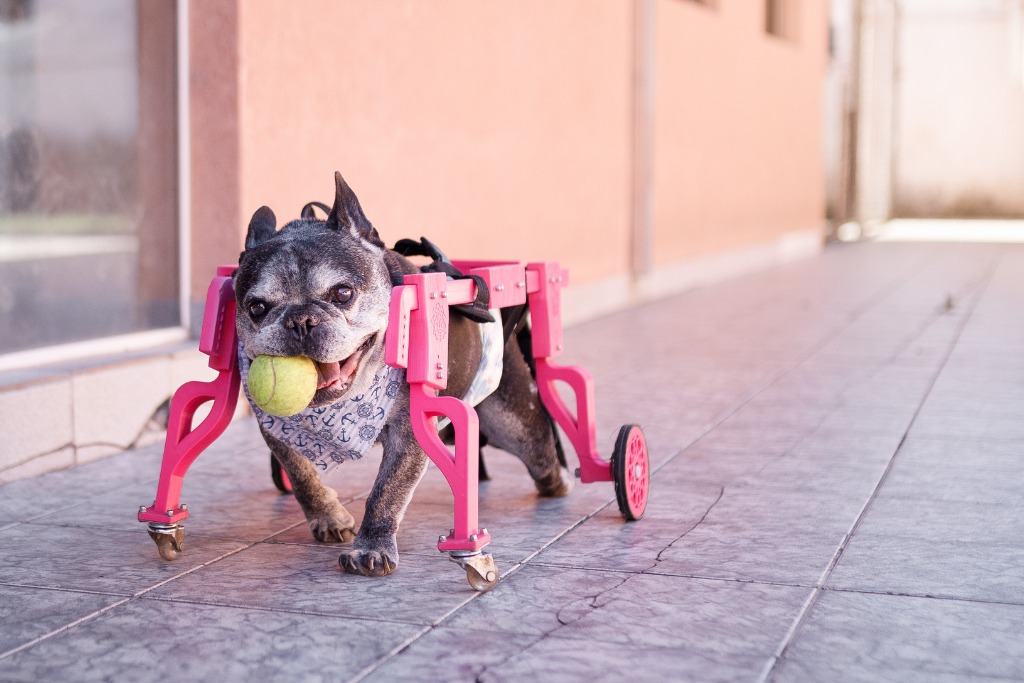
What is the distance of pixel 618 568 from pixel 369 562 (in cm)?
66

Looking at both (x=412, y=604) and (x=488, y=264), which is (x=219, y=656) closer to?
(x=412, y=604)

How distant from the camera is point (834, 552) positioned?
3.67 metres

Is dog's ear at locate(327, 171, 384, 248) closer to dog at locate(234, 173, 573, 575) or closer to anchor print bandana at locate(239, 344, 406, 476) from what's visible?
dog at locate(234, 173, 573, 575)

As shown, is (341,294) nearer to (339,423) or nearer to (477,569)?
(339,423)

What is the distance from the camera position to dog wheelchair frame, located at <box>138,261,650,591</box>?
3330 mm

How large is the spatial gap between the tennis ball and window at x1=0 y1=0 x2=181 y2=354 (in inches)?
82.1

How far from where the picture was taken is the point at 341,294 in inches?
129

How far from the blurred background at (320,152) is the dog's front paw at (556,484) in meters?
1.75

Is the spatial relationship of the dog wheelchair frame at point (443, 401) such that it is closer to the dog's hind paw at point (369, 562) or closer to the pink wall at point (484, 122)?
the dog's hind paw at point (369, 562)

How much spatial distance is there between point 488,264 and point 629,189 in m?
6.61

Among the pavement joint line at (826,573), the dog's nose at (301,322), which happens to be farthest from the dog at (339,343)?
the pavement joint line at (826,573)

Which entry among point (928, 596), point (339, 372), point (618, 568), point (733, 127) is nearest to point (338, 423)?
point (339, 372)

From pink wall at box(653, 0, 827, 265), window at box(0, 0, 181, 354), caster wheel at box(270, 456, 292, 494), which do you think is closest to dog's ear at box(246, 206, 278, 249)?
caster wheel at box(270, 456, 292, 494)

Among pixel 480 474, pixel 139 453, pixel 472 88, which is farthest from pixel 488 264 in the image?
pixel 472 88
